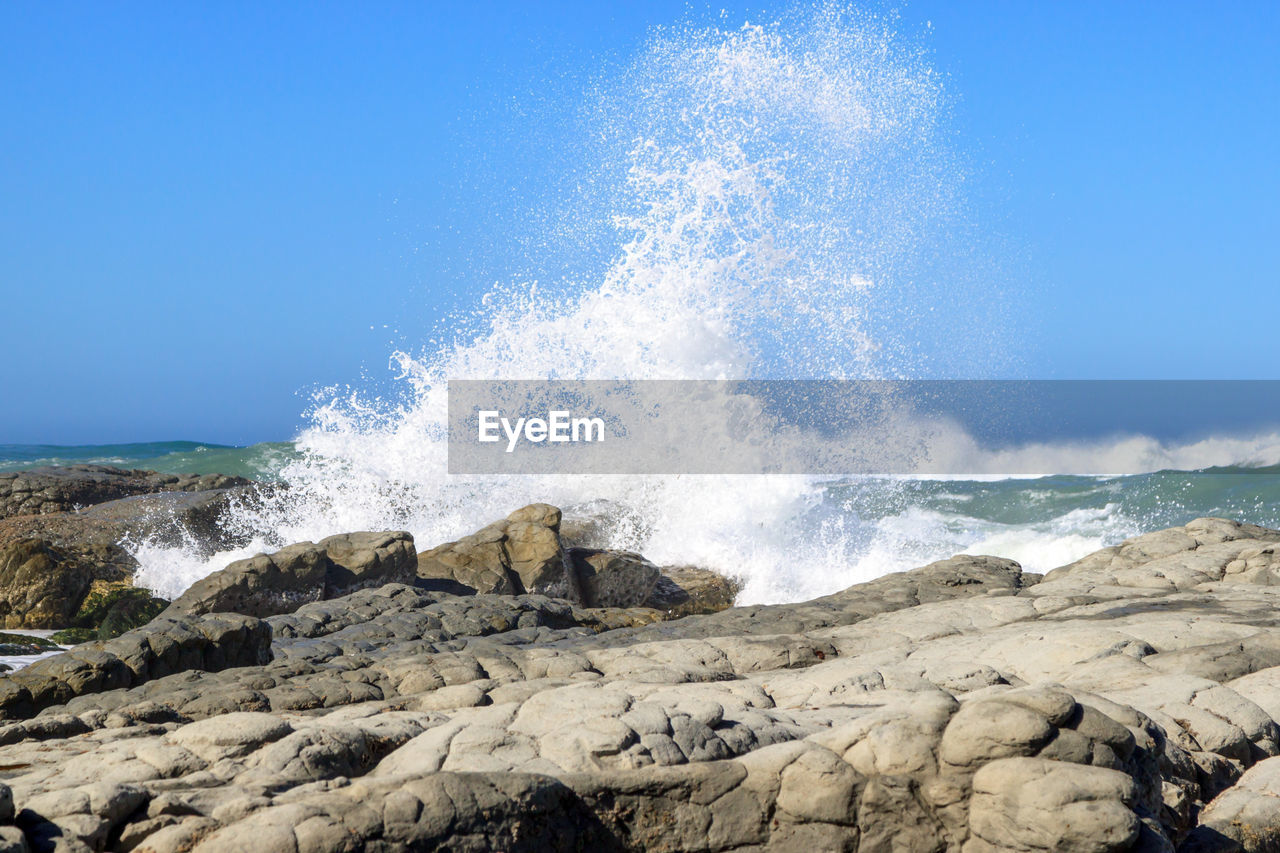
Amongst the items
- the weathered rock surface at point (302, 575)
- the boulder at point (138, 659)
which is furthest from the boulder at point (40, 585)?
the boulder at point (138, 659)

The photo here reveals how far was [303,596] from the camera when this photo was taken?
10531mm

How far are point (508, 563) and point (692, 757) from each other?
8134 millimetres

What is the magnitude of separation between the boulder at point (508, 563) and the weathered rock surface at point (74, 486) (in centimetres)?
629

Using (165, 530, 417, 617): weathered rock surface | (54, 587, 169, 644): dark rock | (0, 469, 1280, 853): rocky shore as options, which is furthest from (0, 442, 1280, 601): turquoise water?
(0, 469, 1280, 853): rocky shore

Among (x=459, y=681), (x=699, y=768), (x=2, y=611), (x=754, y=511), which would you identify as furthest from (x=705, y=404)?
(x=699, y=768)

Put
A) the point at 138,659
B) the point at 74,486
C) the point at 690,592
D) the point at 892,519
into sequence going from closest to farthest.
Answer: the point at 138,659 < the point at 690,592 < the point at 74,486 < the point at 892,519

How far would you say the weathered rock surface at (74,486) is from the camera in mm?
15664

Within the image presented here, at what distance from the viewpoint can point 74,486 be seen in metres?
16.3

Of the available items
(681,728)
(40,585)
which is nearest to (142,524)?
(40,585)

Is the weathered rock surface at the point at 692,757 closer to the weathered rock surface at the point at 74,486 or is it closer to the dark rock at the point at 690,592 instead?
the dark rock at the point at 690,592

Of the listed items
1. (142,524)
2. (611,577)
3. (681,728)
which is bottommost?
(611,577)

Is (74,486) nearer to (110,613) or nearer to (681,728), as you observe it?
(110,613)

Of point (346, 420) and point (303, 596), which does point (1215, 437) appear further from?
point (303, 596)

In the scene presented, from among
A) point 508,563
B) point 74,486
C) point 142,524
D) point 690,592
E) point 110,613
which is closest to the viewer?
point 110,613
